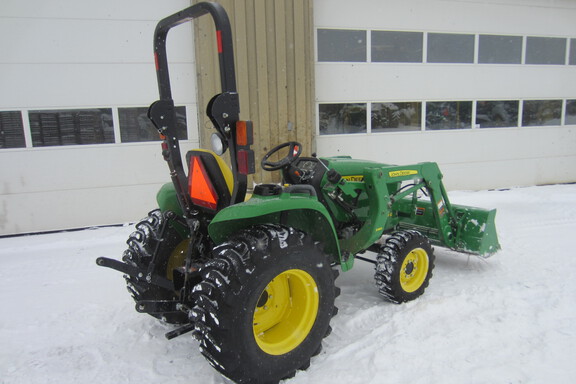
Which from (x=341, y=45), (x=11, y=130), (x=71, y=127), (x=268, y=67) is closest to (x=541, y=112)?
(x=341, y=45)

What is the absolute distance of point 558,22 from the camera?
28.7ft

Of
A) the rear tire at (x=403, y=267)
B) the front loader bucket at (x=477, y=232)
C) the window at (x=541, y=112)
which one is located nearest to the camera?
the rear tire at (x=403, y=267)

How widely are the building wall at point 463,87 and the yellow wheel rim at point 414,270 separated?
163 inches

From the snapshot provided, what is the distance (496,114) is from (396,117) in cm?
252

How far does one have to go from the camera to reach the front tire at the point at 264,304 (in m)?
2.12

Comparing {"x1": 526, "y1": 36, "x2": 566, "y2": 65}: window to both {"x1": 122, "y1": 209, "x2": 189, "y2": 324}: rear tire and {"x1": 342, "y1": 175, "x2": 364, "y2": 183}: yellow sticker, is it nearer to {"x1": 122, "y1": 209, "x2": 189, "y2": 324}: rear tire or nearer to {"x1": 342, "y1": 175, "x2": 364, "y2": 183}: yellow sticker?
{"x1": 342, "y1": 175, "x2": 364, "y2": 183}: yellow sticker

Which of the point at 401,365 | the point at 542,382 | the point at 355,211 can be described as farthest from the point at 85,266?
the point at 542,382

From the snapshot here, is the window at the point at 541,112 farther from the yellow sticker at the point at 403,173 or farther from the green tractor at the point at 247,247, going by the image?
the green tractor at the point at 247,247

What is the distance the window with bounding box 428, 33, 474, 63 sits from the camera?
796cm

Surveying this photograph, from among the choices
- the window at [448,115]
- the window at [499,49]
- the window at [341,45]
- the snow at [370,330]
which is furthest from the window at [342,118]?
the snow at [370,330]

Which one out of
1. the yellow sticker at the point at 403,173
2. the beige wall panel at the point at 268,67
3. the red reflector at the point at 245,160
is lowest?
the yellow sticker at the point at 403,173

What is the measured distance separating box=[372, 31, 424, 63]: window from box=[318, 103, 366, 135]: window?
41.2 inches

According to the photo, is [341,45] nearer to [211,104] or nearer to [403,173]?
[403,173]

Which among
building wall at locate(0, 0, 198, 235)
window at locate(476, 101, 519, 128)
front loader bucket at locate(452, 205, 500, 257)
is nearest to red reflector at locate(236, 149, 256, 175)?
front loader bucket at locate(452, 205, 500, 257)
